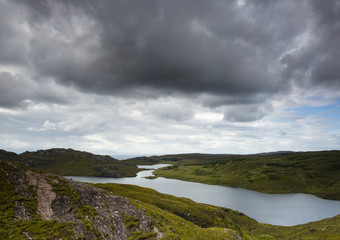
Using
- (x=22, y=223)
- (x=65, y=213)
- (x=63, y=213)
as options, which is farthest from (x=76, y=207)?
(x=22, y=223)

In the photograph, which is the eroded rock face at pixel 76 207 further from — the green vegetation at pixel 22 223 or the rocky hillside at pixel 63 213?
the green vegetation at pixel 22 223

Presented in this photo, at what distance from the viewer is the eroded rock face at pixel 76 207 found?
20.5 metres

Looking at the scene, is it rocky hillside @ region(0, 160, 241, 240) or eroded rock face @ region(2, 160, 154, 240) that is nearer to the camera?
rocky hillside @ region(0, 160, 241, 240)

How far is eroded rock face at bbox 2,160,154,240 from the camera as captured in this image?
67.3ft

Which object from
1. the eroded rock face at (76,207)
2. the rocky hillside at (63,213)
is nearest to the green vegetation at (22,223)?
the rocky hillside at (63,213)

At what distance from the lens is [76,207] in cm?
2297

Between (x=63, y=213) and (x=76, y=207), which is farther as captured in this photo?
(x=76, y=207)

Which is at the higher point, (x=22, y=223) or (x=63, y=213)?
(x=22, y=223)

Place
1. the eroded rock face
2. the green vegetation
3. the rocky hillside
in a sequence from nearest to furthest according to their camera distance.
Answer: the green vegetation
the rocky hillside
the eroded rock face

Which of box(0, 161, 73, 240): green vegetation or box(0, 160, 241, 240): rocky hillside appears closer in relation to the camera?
box(0, 161, 73, 240): green vegetation

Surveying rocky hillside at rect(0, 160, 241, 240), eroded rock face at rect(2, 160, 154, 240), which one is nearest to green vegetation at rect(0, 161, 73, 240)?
rocky hillside at rect(0, 160, 241, 240)

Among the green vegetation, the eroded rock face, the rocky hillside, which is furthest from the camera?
the eroded rock face

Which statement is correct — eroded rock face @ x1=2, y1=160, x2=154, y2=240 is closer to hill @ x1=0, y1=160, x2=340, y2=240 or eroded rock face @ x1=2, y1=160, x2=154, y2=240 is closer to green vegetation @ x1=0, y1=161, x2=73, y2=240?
hill @ x1=0, y1=160, x2=340, y2=240

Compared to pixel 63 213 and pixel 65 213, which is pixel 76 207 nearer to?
pixel 65 213
